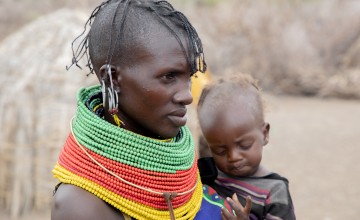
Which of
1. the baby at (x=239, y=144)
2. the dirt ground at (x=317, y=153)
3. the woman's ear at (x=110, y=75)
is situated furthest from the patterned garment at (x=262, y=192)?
the dirt ground at (x=317, y=153)

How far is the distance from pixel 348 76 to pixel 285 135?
297 centimetres

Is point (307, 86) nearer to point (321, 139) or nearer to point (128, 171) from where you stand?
point (321, 139)

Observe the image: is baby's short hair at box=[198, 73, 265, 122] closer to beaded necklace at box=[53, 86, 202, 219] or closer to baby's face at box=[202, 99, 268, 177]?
baby's face at box=[202, 99, 268, 177]

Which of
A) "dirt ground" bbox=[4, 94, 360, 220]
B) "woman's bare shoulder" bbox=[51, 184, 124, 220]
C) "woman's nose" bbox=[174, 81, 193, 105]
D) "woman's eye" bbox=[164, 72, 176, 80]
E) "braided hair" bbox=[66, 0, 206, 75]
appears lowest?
"dirt ground" bbox=[4, 94, 360, 220]

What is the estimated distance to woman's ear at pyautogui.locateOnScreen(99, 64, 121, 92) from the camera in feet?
6.30

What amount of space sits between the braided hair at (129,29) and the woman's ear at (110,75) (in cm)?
2

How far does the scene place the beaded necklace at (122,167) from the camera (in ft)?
6.13

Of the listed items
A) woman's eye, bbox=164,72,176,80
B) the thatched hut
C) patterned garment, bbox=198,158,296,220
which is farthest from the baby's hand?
the thatched hut

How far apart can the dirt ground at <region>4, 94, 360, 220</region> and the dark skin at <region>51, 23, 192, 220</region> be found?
13.5 ft

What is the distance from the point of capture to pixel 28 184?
5.78 meters

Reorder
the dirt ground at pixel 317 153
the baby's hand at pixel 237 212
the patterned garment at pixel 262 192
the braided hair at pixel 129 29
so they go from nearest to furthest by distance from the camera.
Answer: the braided hair at pixel 129 29 < the baby's hand at pixel 237 212 < the patterned garment at pixel 262 192 < the dirt ground at pixel 317 153

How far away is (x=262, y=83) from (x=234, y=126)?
9.03m

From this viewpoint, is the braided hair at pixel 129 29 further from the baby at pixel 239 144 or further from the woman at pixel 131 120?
the baby at pixel 239 144

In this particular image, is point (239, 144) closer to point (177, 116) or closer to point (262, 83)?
point (177, 116)
